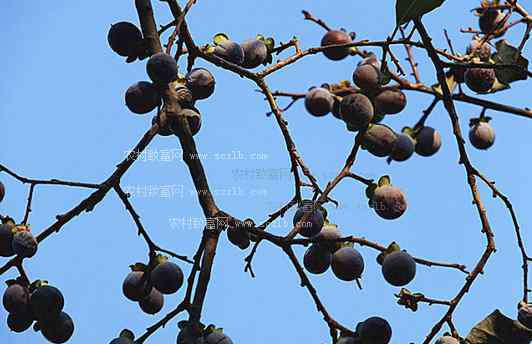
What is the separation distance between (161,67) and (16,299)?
0.55 metres

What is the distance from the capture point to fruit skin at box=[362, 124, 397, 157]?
1603 millimetres

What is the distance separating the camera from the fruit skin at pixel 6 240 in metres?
1.54

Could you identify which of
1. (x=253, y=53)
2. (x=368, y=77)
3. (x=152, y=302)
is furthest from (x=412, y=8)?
(x=152, y=302)

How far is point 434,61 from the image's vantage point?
1610mm

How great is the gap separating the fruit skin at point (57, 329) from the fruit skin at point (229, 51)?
0.67m

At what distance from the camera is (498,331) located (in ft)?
4.82

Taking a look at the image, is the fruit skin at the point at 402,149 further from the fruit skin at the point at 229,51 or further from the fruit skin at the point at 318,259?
the fruit skin at the point at 229,51

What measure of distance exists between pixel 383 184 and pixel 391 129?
12 cm

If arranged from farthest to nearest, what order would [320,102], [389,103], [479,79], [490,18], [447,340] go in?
[490,18] < [479,79] < [320,102] < [389,103] < [447,340]

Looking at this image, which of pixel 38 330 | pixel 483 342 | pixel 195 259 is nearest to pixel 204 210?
pixel 195 259

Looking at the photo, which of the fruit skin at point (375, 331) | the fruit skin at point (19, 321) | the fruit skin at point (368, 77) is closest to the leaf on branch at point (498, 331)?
the fruit skin at point (375, 331)

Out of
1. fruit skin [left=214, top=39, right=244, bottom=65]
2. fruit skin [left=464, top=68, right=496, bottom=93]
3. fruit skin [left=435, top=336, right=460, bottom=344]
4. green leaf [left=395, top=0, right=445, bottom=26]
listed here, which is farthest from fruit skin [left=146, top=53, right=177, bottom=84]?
fruit skin [left=464, top=68, right=496, bottom=93]

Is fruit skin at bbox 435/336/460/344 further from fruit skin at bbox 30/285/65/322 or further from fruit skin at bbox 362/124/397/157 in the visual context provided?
fruit skin at bbox 30/285/65/322

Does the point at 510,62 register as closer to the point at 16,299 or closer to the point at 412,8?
the point at 412,8
